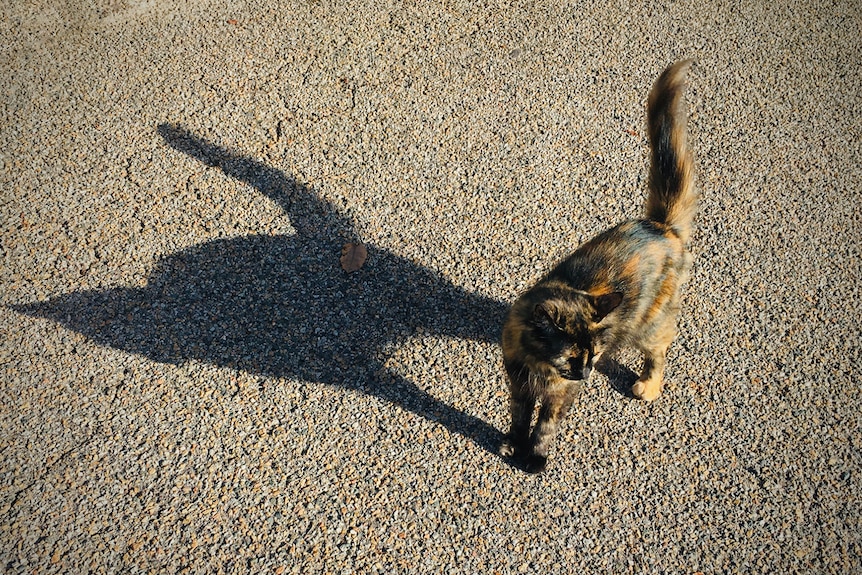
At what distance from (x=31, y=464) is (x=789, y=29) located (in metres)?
7.40

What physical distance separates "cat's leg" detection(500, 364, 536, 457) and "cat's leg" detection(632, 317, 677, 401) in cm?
78

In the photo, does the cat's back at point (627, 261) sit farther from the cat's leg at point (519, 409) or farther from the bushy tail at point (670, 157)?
the cat's leg at point (519, 409)

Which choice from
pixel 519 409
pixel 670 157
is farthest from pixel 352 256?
pixel 670 157

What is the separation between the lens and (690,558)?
3.23 meters

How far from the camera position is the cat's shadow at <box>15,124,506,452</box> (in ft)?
12.4

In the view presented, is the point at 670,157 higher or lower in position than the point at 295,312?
higher

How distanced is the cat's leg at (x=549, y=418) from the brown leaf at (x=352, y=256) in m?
1.66

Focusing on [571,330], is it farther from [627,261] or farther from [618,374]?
Result: [618,374]

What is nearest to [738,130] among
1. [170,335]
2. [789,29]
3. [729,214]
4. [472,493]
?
[729,214]

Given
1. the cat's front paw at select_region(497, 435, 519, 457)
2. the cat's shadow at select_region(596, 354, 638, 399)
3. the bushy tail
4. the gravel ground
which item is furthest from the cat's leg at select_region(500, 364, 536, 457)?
the bushy tail

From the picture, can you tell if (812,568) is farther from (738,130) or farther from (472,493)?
(738,130)

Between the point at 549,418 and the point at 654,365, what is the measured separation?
85 cm

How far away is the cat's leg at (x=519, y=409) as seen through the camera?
10.5 ft

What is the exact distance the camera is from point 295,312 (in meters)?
4.01
